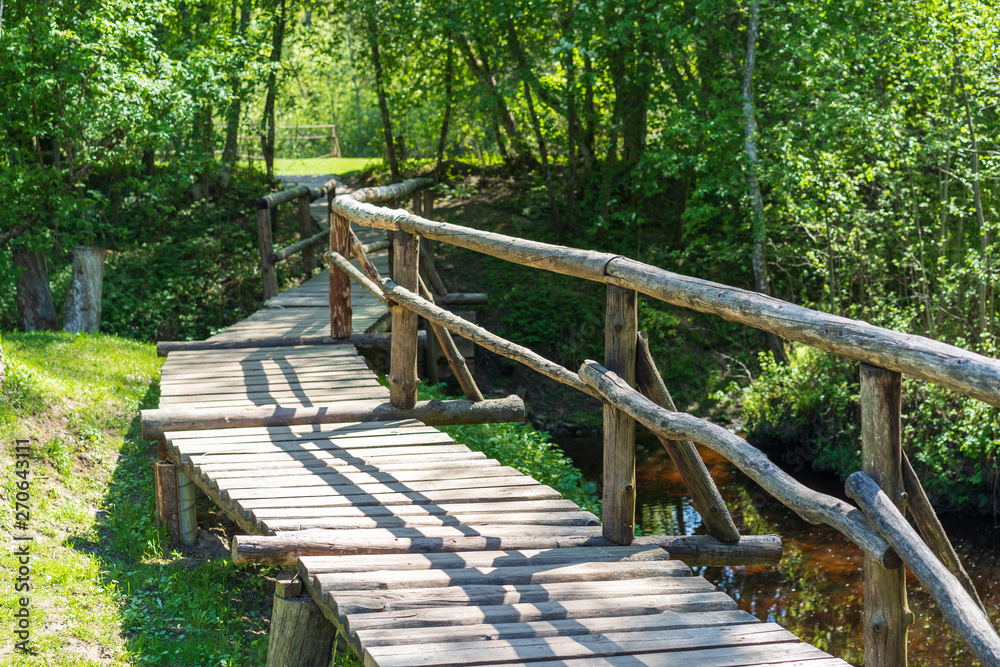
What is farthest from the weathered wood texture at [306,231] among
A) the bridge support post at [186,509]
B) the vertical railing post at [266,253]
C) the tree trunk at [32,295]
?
the bridge support post at [186,509]

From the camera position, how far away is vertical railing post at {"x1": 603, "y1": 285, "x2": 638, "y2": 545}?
11.1 ft

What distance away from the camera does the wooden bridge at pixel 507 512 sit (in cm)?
224

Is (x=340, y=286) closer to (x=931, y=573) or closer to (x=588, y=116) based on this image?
(x=931, y=573)

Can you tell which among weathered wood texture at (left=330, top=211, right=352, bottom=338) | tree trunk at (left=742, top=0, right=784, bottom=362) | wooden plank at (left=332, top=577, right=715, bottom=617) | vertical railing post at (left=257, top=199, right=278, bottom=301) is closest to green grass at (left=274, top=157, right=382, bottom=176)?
vertical railing post at (left=257, top=199, right=278, bottom=301)

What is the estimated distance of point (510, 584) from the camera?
10.1ft

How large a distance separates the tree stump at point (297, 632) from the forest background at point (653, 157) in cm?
667

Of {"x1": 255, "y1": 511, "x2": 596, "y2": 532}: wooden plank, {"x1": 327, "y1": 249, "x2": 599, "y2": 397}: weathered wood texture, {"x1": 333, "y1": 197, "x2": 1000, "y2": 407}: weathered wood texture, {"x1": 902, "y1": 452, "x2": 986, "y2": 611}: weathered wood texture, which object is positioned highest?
{"x1": 333, "y1": 197, "x2": 1000, "y2": 407}: weathered wood texture

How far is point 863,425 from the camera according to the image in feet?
7.51

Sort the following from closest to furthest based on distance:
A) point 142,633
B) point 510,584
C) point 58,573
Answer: point 510,584
point 142,633
point 58,573

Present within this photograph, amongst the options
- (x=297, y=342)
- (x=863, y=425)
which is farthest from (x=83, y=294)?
(x=863, y=425)

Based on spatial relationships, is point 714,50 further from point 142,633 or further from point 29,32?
point 142,633

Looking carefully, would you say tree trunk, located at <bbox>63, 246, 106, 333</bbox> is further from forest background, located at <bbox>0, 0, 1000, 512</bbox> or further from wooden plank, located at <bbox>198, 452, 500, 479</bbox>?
wooden plank, located at <bbox>198, 452, 500, 479</bbox>

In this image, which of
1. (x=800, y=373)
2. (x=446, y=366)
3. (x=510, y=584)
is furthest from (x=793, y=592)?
(x=446, y=366)

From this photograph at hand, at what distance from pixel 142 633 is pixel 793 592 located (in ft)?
17.5
